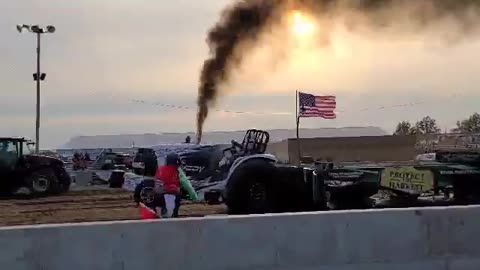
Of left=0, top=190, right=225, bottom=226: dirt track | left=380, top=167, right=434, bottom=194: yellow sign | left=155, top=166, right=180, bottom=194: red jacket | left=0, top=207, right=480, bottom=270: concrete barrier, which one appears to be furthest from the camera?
left=0, top=190, right=225, bottom=226: dirt track

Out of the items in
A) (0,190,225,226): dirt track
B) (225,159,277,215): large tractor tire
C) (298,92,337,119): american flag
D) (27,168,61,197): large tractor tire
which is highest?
(298,92,337,119): american flag

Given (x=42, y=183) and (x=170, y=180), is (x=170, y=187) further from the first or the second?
(x=42, y=183)

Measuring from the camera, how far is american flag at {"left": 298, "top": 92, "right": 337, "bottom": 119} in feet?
128

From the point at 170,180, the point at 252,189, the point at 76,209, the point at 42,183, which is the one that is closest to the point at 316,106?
the point at 42,183

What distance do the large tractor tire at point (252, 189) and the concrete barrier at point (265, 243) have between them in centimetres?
882

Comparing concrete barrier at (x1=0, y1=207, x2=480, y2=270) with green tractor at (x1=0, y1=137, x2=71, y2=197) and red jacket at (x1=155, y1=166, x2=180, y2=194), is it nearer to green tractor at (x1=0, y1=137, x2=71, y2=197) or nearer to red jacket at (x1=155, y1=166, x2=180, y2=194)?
red jacket at (x1=155, y1=166, x2=180, y2=194)

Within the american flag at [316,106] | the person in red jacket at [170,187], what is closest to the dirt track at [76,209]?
the person in red jacket at [170,187]

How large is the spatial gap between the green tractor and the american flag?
14.6m

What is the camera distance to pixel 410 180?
15.8 meters

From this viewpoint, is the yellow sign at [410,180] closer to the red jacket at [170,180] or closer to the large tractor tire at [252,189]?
the large tractor tire at [252,189]

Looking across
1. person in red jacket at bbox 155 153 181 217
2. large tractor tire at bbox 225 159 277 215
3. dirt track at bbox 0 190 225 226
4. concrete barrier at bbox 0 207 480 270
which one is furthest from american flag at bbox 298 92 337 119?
concrete barrier at bbox 0 207 480 270

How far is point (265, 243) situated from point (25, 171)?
69.4 ft

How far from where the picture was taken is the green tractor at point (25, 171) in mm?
26531

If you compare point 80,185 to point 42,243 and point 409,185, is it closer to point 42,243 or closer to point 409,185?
point 409,185
